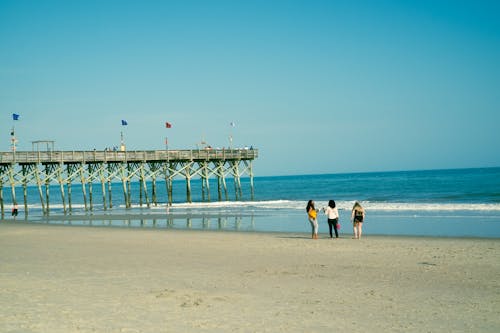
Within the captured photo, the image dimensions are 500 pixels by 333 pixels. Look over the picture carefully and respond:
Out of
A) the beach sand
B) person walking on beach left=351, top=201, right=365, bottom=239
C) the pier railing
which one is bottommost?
the beach sand

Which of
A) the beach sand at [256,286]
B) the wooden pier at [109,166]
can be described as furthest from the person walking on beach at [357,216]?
the wooden pier at [109,166]

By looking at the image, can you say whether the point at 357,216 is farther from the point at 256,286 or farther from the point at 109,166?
the point at 109,166

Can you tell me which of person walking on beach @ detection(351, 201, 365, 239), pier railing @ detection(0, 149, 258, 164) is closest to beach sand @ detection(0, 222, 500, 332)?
person walking on beach @ detection(351, 201, 365, 239)

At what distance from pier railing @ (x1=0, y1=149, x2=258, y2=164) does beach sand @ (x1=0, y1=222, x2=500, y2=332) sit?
20.3m

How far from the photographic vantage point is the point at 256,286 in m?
10.3

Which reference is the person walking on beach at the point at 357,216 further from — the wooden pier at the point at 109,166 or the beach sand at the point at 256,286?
the wooden pier at the point at 109,166

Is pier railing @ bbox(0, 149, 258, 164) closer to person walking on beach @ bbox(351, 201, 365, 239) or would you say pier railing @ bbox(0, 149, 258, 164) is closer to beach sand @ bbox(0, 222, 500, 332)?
beach sand @ bbox(0, 222, 500, 332)

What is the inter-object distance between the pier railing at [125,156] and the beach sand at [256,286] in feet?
66.5

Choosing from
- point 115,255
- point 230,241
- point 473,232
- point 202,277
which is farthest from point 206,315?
point 473,232

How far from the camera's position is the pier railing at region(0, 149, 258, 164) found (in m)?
36.9

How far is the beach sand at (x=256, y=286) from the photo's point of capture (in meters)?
7.63

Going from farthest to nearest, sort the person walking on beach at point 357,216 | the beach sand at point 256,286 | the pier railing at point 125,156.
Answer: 1. the pier railing at point 125,156
2. the person walking on beach at point 357,216
3. the beach sand at point 256,286

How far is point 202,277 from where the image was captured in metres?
11.4

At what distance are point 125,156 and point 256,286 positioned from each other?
33.0 metres
